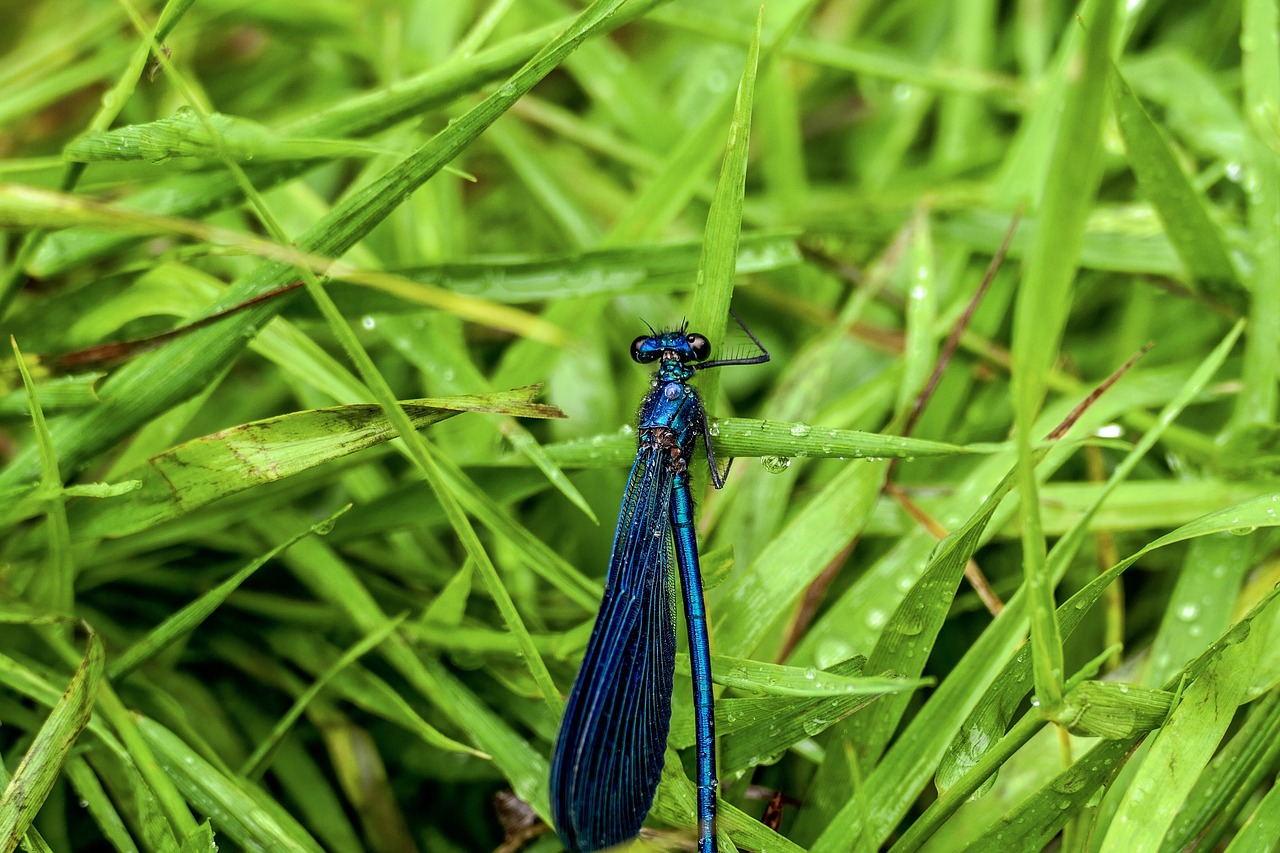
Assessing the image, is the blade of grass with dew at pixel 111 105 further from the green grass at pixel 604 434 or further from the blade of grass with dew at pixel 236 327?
the blade of grass with dew at pixel 236 327

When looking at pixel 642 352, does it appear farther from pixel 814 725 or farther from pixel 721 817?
pixel 721 817

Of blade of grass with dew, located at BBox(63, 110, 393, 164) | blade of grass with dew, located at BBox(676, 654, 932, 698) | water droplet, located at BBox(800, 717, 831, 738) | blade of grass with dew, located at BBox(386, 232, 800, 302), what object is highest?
blade of grass with dew, located at BBox(386, 232, 800, 302)

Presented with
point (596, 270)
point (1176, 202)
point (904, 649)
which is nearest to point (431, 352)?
point (596, 270)

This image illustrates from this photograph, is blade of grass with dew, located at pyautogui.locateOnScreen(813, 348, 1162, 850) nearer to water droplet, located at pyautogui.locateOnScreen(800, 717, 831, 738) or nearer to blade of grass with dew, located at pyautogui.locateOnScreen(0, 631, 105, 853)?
water droplet, located at pyautogui.locateOnScreen(800, 717, 831, 738)

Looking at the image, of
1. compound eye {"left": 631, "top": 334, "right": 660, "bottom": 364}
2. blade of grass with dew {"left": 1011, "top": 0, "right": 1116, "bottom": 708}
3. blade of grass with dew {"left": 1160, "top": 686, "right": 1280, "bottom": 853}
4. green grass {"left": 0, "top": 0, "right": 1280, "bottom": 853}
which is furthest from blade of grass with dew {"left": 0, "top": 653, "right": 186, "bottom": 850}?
blade of grass with dew {"left": 1160, "top": 686, "right": 1280, "bottom": 853}

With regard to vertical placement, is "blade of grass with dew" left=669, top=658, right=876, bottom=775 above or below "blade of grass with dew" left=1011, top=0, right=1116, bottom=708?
below

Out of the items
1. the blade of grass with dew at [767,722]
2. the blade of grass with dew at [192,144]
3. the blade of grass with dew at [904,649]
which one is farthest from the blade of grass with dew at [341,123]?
the blade of grass with dew at [767,722]

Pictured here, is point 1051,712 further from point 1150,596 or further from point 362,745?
point 362,745

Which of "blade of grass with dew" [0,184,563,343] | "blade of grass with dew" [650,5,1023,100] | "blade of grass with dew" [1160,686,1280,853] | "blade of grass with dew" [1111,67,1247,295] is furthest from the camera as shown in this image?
"blade of grass with dew" [650,5,1023,100]

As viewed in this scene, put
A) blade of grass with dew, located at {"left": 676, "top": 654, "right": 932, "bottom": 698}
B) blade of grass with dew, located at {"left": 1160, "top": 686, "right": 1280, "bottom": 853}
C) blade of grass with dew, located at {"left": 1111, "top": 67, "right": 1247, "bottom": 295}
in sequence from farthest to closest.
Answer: blade of grass with dew, located at {"left": 1111, "top": 67, "right": 1247, "bottom": 295}, blade of grass with dew, located at {"left": 1160, "top": 686, "right": 1280, "bottom": 853}, blade of grass with dew, located at {"left": 676, "top": 654, "right": 932, "bottom": 698}
